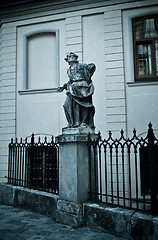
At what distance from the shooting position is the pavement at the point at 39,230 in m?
3.91

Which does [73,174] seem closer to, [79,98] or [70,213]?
[70,213]

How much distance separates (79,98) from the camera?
484 centimetres

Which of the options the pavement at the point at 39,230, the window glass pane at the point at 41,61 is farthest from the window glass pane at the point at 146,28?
the pavement at the point at 39,230

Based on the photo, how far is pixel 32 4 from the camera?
9.43 m

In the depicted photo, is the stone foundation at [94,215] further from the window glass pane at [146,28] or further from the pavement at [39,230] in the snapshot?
the window glass pane at [146,28]

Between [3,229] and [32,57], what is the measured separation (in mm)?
6953

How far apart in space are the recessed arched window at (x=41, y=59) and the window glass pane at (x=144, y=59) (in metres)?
3.14

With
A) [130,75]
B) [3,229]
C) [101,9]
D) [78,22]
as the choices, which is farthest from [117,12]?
[3,229]

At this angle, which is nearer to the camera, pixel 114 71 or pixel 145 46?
pixel 114 71

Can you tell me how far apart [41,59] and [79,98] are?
17.2 ft

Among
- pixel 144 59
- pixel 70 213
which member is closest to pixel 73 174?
pixel 70 213

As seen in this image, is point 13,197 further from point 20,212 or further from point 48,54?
point 48,54

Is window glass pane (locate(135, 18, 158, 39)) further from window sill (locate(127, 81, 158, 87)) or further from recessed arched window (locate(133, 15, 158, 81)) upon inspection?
window sill (locate(127, 81, 158, 87))

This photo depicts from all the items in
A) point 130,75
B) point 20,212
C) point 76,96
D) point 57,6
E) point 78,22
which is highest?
point 57,6
